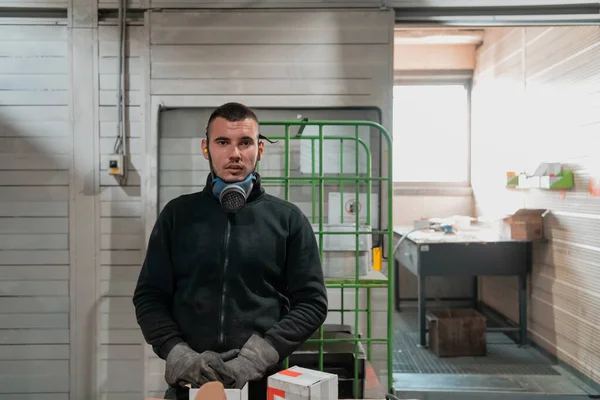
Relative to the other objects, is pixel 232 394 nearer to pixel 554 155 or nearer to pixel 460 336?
pixel 460 336

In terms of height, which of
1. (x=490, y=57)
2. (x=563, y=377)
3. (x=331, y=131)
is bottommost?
(x=563, y=377)

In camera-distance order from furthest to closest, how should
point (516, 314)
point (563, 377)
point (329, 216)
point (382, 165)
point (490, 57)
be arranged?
1. point (490, 57)
2. point (516, 314)
3. point (563, 377)
4. point (382, 165)
5. point (329, 216)

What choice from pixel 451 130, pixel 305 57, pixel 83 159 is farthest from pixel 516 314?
pixel 83 159

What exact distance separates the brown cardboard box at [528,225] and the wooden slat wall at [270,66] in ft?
5.20

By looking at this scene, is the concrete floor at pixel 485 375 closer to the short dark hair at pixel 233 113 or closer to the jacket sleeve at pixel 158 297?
the jacket sleeve at pixel 158 297

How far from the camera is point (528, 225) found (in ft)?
11.6

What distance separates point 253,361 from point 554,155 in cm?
308

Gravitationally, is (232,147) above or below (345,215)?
above

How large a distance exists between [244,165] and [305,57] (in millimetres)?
1443

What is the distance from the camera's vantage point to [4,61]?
2.62 meters

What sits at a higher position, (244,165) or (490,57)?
(490,57)

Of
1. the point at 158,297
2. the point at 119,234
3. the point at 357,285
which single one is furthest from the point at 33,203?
A: the point at 357,285

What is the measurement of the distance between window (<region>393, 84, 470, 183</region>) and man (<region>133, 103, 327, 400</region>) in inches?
153

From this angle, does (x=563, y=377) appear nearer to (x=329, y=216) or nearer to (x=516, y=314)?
(x=516, y=314)
